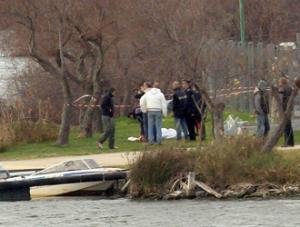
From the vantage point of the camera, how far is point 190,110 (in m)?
32.1

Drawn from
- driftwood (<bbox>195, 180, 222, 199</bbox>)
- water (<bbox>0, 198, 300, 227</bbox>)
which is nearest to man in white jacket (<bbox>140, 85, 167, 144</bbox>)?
water (<bbox>0, 198, 300, 227</bbox>)

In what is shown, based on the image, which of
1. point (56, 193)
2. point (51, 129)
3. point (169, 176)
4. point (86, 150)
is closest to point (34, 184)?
point (56, 193)

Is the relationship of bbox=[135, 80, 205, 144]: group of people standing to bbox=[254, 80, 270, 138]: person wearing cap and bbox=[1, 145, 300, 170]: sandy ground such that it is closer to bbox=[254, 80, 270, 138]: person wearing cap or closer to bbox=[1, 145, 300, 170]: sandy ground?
bbox=[254, 80, 270, 138]: person wearing cap

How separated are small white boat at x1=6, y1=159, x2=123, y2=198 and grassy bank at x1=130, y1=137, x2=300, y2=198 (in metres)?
1.32

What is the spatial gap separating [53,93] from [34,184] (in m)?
24.3

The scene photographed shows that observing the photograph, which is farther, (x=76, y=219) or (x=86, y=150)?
(x=86, y=150)

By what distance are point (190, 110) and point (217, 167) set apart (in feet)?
30.8

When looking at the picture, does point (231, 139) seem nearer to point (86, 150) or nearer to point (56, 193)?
point (56, 193)

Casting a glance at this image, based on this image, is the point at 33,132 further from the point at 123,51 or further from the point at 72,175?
the point at 72,175

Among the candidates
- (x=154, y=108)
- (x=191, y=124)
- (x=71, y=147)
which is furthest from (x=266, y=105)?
(x=71, y=147)

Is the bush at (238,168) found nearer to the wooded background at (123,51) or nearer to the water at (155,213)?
the water at (155,213)

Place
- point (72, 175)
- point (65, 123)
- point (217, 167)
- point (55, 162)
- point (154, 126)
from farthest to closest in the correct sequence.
Answer: point (65, 123) < point (154, 126) < point (55, 162) < point (72, 175) < point (217, 167)

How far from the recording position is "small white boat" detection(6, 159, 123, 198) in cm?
2458

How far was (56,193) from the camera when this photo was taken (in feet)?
82.2
